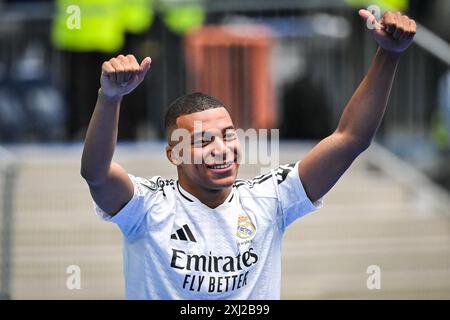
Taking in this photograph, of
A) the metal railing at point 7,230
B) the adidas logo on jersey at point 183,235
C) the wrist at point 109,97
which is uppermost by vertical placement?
the wrist at point 109,97

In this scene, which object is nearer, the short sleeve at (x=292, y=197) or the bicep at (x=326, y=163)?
the bicep at (x=326, y=163)

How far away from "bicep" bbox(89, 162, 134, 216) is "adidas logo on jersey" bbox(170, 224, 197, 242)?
8.6 inches

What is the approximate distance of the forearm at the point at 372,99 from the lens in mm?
3516

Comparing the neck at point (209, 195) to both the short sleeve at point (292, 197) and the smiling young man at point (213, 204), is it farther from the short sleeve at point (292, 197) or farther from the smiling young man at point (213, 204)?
the short sleeve at point (292, 197)

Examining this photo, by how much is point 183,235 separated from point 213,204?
0.17 meters

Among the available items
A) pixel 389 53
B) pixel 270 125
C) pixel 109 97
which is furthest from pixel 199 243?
pixel 270 125

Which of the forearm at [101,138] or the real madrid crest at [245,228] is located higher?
the forearm at [101,138]

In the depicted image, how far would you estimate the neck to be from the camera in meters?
3.59

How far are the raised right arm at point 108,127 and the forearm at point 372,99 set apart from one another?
805 millimetres

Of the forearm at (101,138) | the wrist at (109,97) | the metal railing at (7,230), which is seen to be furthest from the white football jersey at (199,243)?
the metal railing at (7,230)

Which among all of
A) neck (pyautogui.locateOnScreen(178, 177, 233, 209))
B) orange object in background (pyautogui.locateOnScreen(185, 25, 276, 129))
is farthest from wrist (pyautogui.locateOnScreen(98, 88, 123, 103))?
orange object in background (pyautogui.locateOnScreen(185, 25, 276, 129))

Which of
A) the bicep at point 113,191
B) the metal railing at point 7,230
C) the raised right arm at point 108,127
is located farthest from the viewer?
the metal railing at point 7,230

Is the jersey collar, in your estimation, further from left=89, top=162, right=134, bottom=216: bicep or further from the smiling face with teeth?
left=89, top=162, right=134, bottom=216: bicep

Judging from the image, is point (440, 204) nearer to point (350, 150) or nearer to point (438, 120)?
point (438, 120)
